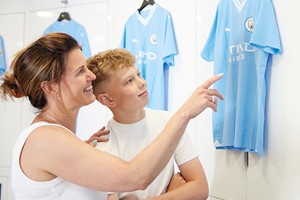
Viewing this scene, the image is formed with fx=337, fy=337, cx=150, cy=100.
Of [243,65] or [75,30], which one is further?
[75,30]

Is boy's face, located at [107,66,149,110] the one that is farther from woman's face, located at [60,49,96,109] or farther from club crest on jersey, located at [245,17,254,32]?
club crest on jersey, located at [245,17,254,32]

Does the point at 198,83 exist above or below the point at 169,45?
below

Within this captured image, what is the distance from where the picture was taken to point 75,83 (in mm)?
1074

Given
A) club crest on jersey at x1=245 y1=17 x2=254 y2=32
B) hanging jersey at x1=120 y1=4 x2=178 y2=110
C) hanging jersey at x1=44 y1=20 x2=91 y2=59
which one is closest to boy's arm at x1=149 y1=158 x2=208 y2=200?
club crest on jersey at x1=245 y1=17 x2=254 y2=32

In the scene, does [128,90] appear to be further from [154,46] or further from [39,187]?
[154,46]

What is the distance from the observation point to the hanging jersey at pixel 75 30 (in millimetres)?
2662

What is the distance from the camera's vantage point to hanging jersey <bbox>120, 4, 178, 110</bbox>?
2160 mm

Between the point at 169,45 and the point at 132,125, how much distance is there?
0.96 metres

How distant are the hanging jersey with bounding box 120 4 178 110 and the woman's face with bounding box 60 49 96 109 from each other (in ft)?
3.56

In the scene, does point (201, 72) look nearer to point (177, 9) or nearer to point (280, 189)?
point (177, 9)

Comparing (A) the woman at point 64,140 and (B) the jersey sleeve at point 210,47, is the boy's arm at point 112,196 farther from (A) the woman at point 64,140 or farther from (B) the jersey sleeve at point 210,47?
(B) the jersey sleeve at point 210,47

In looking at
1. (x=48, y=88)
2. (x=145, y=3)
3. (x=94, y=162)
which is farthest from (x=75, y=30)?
(x=94, y=162)

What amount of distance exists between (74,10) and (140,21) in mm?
748

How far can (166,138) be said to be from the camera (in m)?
0.94
